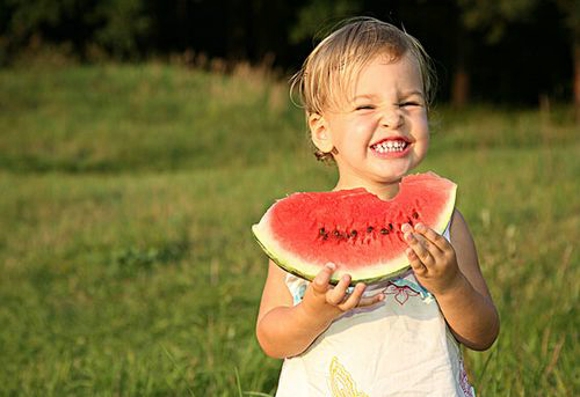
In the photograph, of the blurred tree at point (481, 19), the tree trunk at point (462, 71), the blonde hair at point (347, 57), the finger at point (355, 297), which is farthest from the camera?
the tree trunk at point (462, 71)

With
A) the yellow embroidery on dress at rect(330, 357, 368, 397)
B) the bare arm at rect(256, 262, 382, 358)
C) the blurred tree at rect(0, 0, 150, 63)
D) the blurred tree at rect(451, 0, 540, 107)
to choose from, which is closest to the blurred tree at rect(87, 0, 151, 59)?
the blurred tree at rect(0, 0, 150, 63)

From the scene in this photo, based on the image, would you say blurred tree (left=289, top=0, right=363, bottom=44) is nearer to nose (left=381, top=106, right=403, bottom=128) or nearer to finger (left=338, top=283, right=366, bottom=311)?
nose (left=381, top=106, right=403, bottom=128)

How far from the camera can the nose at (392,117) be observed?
1.81 metres

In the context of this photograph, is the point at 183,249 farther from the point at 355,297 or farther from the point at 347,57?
the point at 355,297

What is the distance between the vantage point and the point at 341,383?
1.77m

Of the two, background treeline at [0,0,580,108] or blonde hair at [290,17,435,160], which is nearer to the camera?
blonde hair at [290,17,435,160]

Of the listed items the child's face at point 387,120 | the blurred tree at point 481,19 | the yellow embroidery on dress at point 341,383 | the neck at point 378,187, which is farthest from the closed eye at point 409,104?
the blurred tree at point 481,19

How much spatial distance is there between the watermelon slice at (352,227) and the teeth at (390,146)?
0.11 m

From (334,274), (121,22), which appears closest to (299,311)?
(334,274)

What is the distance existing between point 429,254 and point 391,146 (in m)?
0.29

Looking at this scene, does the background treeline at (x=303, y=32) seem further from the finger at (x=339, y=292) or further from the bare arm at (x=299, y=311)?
the finger at (x=339, y=292)

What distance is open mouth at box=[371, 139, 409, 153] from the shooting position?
184 cm

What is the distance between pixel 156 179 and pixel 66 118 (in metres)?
3.79

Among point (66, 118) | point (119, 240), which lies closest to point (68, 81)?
point (66, 118)
